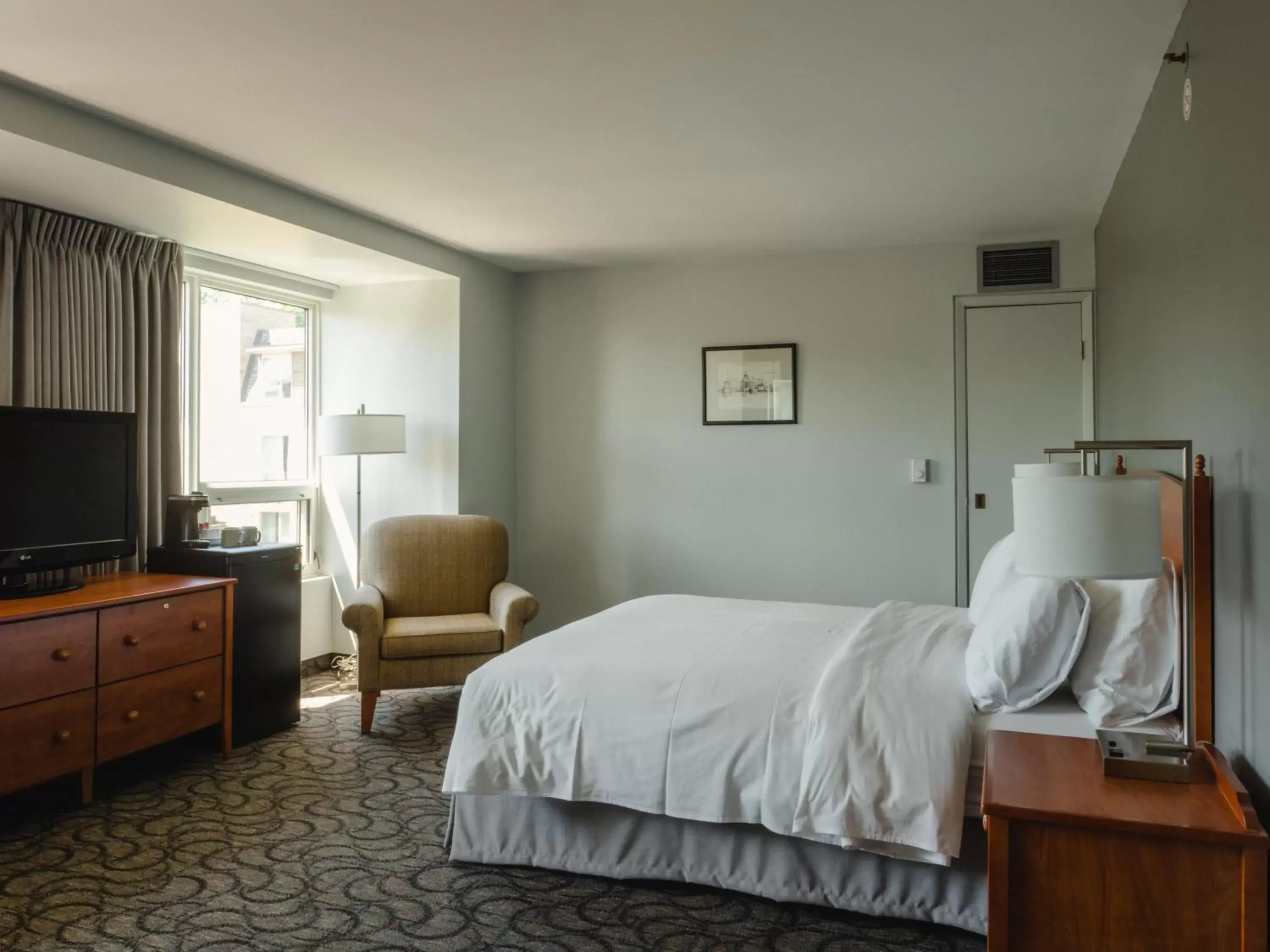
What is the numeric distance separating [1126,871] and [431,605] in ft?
12.1

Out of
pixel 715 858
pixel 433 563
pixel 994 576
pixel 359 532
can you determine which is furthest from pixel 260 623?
pixel 994 576

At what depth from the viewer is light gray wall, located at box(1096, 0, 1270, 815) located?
1.80 meters

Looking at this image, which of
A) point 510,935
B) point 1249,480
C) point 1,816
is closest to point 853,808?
point 510,935

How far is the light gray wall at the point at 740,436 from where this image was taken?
5.24 m

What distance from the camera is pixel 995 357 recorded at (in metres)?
5.12

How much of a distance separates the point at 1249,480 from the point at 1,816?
3874mm

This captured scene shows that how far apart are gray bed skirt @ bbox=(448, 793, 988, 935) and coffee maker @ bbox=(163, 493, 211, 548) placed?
2.15 meters

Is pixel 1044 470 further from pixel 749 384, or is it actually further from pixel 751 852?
pixel 749 384

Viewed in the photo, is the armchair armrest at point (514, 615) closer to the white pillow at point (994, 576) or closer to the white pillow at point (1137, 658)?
the white pillow at point (994, 576)

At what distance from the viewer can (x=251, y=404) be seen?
206 inches

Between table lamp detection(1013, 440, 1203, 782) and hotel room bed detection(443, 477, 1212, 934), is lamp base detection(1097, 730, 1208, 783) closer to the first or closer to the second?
table lamp detection(1013, 440, 1203, 782)

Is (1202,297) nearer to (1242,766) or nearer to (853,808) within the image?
(1242,766)

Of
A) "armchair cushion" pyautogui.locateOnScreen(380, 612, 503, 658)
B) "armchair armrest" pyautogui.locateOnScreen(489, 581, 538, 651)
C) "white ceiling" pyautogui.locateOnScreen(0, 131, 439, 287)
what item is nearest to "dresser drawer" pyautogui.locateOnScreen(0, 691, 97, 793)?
"armchair cushion" pyautogui.locateOnScreen(380, 612, 503, 658)

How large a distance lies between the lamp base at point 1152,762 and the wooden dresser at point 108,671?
3.20 meters
